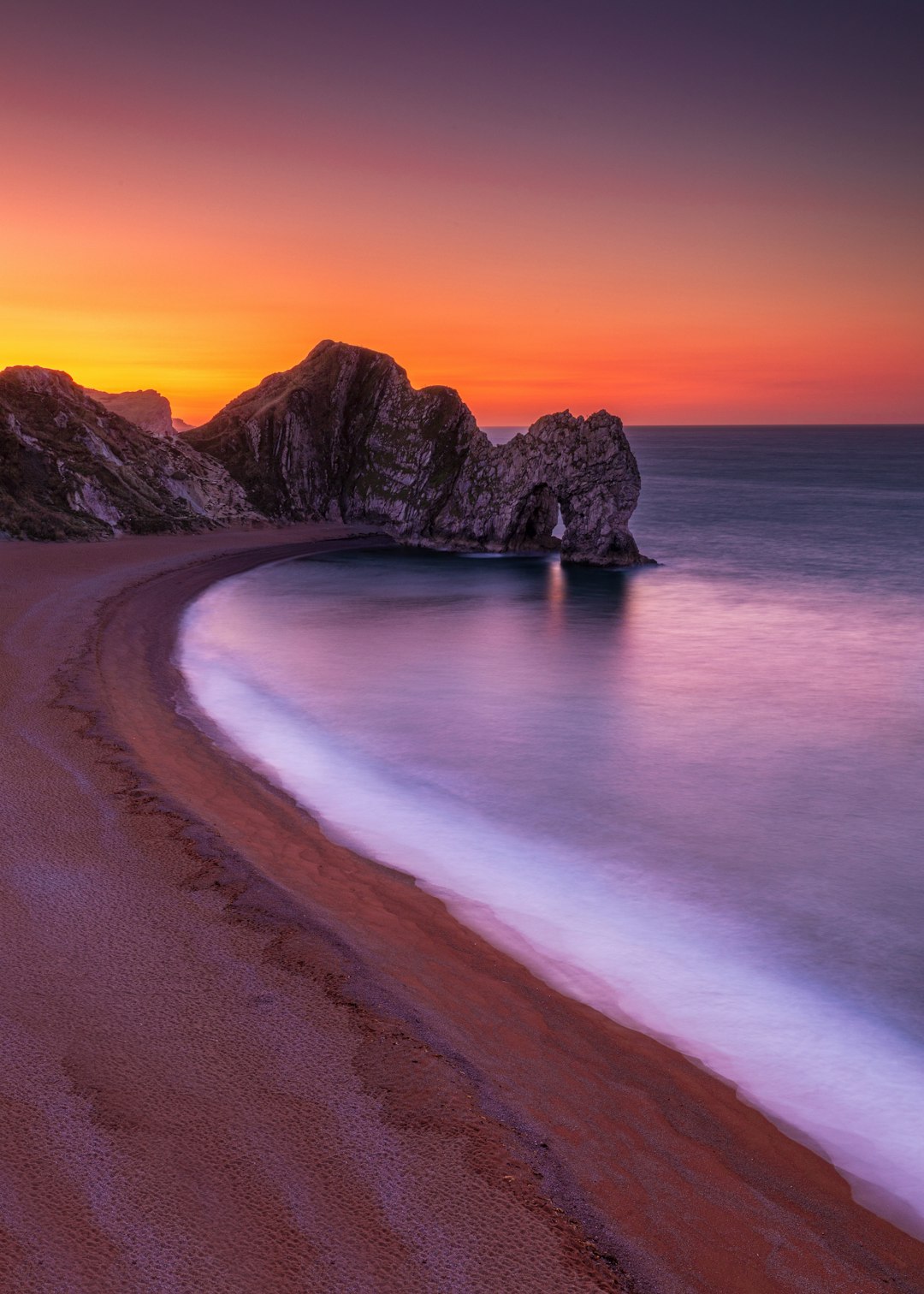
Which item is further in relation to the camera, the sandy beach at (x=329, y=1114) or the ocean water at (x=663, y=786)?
the ocean water at (x=663, y=786)

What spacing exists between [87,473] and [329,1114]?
4907 centimetres

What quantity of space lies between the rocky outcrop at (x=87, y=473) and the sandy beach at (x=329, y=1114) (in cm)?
3940

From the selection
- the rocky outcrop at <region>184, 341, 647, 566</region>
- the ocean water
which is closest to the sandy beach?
the ocean water

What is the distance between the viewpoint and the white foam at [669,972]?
7.27m

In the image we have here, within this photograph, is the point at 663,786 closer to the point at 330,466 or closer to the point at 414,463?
the point at 414,463

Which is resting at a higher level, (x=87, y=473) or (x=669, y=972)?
(x=87, y=473)

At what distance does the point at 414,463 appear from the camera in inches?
2295

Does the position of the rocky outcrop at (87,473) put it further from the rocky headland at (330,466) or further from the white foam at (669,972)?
the white foam at (669,972)

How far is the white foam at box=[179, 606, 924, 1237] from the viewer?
7273 mm

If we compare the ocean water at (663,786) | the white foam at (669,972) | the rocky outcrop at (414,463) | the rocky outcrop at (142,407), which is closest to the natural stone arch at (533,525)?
the rocky outcrop at (414,463)

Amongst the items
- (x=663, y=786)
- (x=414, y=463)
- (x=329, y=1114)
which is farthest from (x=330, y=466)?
(x=329, y=1114)

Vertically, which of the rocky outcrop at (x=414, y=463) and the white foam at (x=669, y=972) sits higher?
the rocky outcrop at (x=414, y=463)

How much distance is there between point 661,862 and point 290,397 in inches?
2238

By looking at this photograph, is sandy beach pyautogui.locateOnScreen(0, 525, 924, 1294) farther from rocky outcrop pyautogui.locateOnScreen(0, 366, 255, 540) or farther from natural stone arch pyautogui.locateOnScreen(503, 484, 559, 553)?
natural stone arch pyautogui.locateOnScreen(503, 484, 559, 553)
